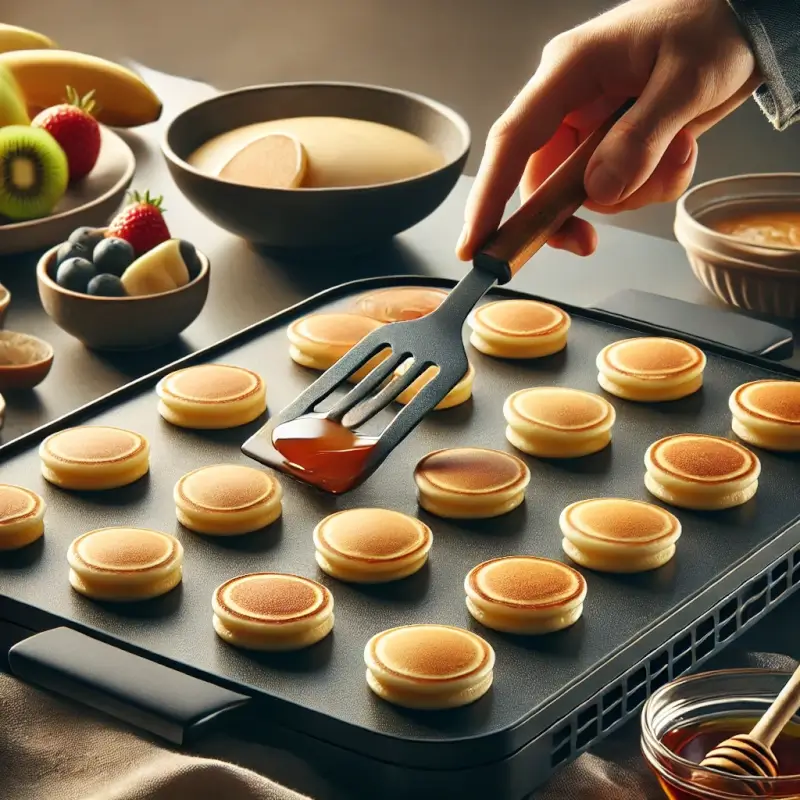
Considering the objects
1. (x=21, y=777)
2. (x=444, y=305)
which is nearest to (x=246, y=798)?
(x=21, y=777)

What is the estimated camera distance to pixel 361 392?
1.46 m

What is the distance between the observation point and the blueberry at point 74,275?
5.87ft

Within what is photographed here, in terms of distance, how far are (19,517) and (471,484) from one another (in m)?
0.47

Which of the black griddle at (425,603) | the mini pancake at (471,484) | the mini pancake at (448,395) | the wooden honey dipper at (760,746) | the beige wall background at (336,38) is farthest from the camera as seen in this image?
the beige wall background at (336,38)

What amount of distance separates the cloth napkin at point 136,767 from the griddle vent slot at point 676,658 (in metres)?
0.05

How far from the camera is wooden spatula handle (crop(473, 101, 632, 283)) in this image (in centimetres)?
150

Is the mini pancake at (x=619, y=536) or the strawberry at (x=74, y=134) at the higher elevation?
the strawberry at (x=74, y=134)

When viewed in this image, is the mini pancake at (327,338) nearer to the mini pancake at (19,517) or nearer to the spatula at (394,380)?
the spatula at (394,380)

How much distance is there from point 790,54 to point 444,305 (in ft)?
1.78

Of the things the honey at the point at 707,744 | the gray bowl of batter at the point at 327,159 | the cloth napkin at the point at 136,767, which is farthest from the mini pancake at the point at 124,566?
the gray bowl of batter at the point at 327,159

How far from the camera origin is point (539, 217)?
1.54 meters

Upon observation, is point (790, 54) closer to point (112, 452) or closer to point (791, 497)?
point (791, 497)

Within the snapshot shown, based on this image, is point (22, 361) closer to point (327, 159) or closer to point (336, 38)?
point (327, 159)

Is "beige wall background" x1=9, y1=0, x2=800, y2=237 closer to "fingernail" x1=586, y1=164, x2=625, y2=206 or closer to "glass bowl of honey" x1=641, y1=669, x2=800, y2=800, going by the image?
"fingernail" x1=586, y1=164, x2=625, y2=206
